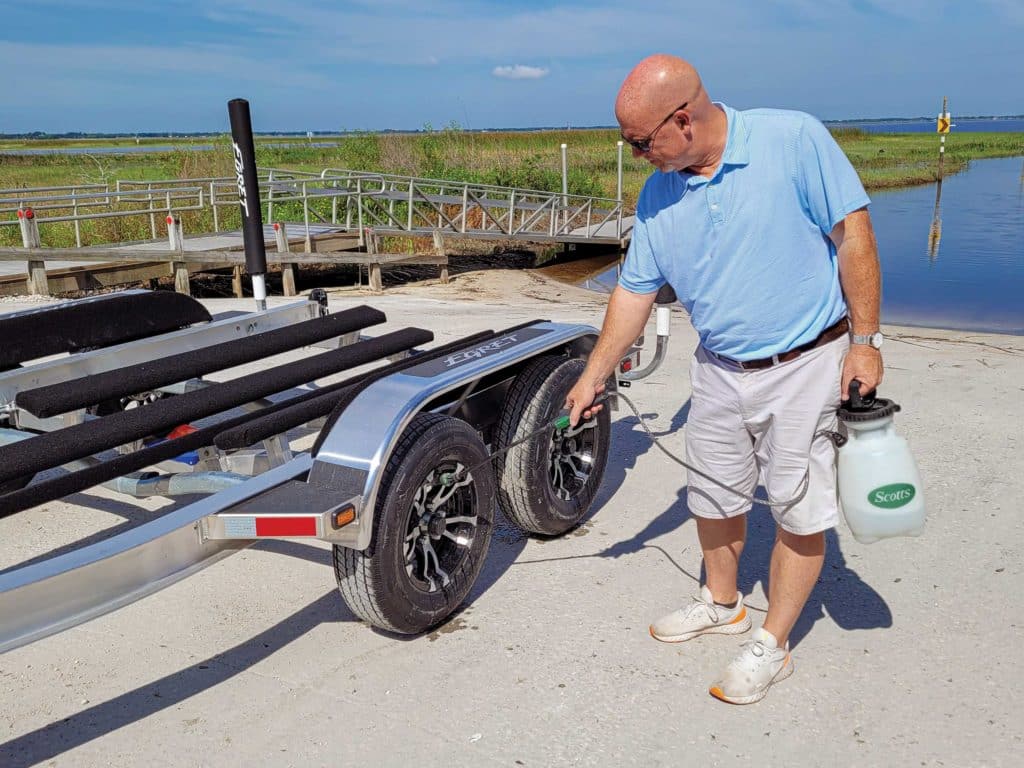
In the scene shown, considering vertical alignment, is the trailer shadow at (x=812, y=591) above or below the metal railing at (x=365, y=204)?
below

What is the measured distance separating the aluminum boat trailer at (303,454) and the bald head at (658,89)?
4.00 ft

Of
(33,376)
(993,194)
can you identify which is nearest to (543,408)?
(33,376)

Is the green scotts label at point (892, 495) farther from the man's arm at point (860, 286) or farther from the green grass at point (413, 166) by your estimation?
the green grass at point (413, 166)

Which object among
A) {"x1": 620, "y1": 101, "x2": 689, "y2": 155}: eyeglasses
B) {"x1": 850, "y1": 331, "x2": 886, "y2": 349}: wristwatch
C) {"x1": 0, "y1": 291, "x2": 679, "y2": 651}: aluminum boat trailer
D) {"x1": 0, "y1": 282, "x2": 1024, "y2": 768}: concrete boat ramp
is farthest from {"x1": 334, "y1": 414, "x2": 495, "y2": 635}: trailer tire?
{"x1": 850, "y1": 331, "x2": 886, "y2": 349}: wristwatch

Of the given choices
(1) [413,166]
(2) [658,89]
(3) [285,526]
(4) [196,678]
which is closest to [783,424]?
(2) [658,89]

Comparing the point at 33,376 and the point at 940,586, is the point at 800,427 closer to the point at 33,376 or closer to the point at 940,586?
the point at 940,586

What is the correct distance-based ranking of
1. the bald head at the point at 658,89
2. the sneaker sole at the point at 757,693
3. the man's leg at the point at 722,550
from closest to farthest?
1. the bald head at the point at 658,89
2. the sneaker sole at the point at 757,693
3. the man's leg at the point at 722,550

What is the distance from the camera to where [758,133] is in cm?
285

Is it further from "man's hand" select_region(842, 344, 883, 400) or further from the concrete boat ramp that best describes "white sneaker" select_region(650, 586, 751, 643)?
"man's hand" select_region(842, 344, 883, 400)

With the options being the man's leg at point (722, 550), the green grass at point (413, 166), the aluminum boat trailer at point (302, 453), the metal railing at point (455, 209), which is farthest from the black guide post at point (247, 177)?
the green grass at point (413, 166)

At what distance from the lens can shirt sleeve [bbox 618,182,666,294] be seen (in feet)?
10.2

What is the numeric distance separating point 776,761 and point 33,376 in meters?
3.66

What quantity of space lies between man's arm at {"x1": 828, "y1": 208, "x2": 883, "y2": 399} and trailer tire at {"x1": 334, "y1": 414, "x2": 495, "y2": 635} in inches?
54.8

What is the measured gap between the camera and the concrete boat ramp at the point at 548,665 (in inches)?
115
